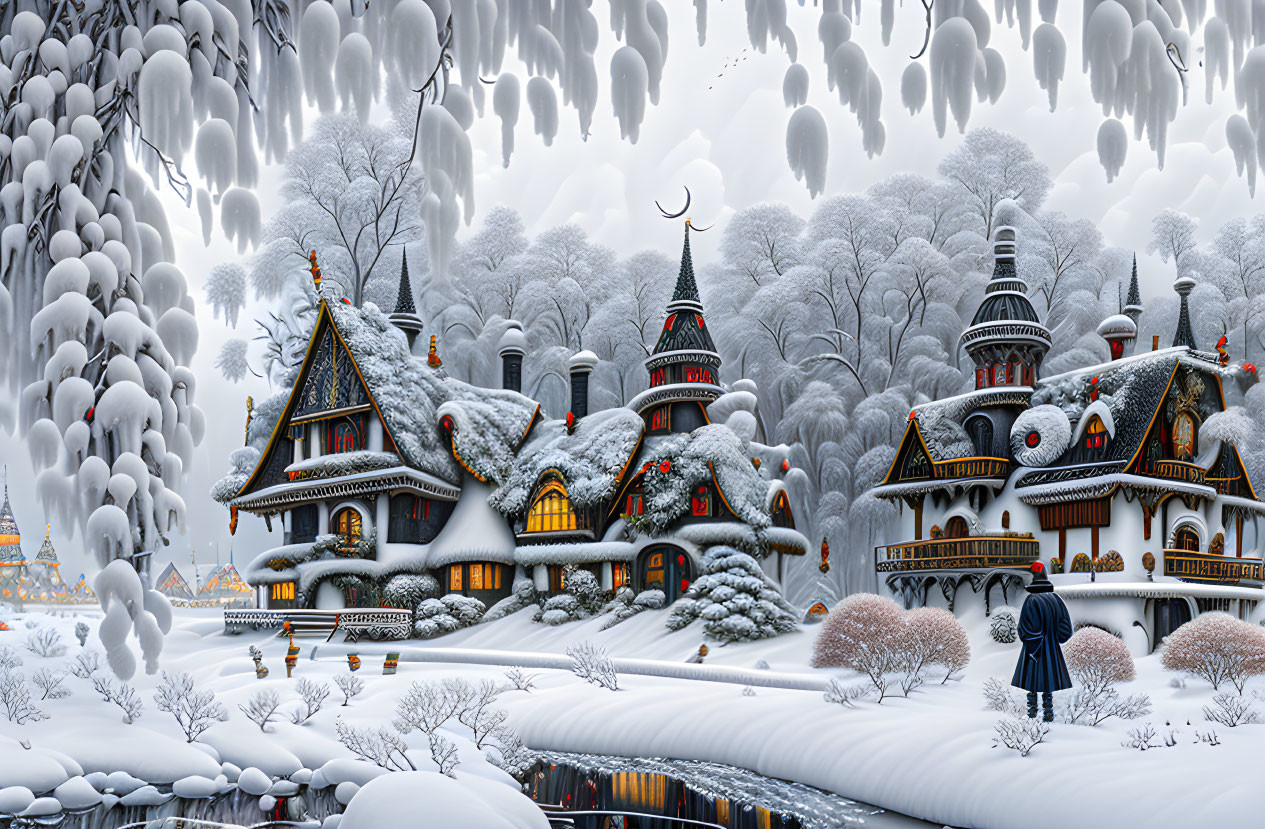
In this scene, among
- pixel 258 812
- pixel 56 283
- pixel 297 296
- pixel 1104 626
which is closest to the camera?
pixel 56 283

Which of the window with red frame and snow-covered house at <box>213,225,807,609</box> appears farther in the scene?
the window with red frame

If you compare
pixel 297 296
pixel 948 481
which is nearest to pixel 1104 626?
pixel 948 481

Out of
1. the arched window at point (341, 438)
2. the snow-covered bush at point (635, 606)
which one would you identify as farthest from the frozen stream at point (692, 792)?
the arched window at point (341, 438)

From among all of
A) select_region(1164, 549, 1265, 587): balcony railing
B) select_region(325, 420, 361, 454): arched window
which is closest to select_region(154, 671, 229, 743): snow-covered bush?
select_region(325, 420, 361, 454): arched window

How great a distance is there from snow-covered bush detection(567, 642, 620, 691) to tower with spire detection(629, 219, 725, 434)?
10.0 metres

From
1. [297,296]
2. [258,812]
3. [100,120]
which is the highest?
[297,296]

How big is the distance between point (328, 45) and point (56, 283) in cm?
271

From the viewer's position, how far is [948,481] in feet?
83.5

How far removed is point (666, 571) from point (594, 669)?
8155mm

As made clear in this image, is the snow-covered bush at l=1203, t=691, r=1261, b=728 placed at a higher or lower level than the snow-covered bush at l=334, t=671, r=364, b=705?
higher

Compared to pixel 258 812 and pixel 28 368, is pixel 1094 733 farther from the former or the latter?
pixel 28 368

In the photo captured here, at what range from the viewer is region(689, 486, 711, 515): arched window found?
2711cm

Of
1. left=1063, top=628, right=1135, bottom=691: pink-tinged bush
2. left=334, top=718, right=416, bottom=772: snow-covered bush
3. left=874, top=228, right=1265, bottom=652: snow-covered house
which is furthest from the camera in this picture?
left=874, top=228, right=1265, bottom=652: snow-covered house

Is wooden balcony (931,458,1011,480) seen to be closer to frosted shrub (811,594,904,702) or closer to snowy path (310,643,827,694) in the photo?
frosted shrub (811,594,904,702)
